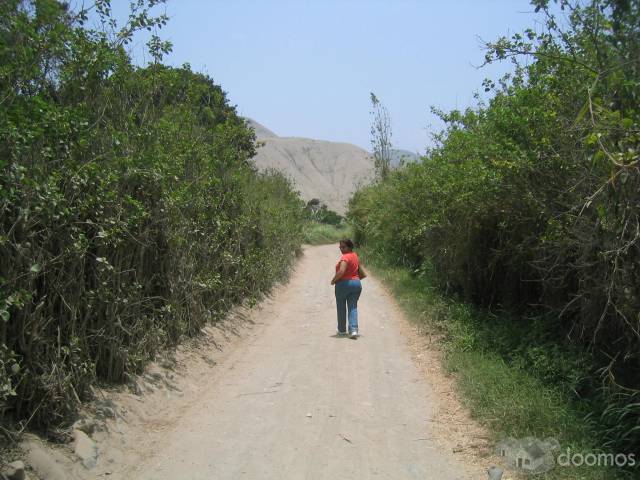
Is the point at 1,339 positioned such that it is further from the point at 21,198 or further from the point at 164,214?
the point at 164,214

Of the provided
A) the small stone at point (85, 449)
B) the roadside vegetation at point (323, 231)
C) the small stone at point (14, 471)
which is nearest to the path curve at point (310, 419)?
the small stone at point (85, 449)

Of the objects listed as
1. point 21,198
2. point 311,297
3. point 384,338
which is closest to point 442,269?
point 384,338

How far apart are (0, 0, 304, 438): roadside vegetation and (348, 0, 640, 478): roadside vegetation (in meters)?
4.12

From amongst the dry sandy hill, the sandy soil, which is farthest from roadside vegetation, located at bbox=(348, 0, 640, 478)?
the dry sandy hill

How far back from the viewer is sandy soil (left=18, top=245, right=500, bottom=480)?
16.3 feet

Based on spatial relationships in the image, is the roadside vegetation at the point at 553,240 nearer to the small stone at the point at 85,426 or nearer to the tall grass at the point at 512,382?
the tall grass at the point at 512,382

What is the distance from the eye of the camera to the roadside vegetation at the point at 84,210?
4648mm

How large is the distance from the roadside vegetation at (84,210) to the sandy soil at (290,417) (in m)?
0.53

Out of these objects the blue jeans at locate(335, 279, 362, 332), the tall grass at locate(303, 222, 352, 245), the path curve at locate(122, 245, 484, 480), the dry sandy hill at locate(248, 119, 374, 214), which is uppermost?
the dry sandy hill at locate(248, 119, 374, 214)

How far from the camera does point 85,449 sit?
16.4 feet

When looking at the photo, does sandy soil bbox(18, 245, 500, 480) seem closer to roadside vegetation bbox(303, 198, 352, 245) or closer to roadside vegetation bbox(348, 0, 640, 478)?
roadside vegetation bbox(348, 0, 640, 478)

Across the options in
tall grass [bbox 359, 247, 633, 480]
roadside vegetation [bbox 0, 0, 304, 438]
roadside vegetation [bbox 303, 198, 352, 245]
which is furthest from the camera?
roadside vegetation [bbox 303, 198, 352, 245]

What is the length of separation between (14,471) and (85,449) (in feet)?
2.68

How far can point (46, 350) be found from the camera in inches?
200
